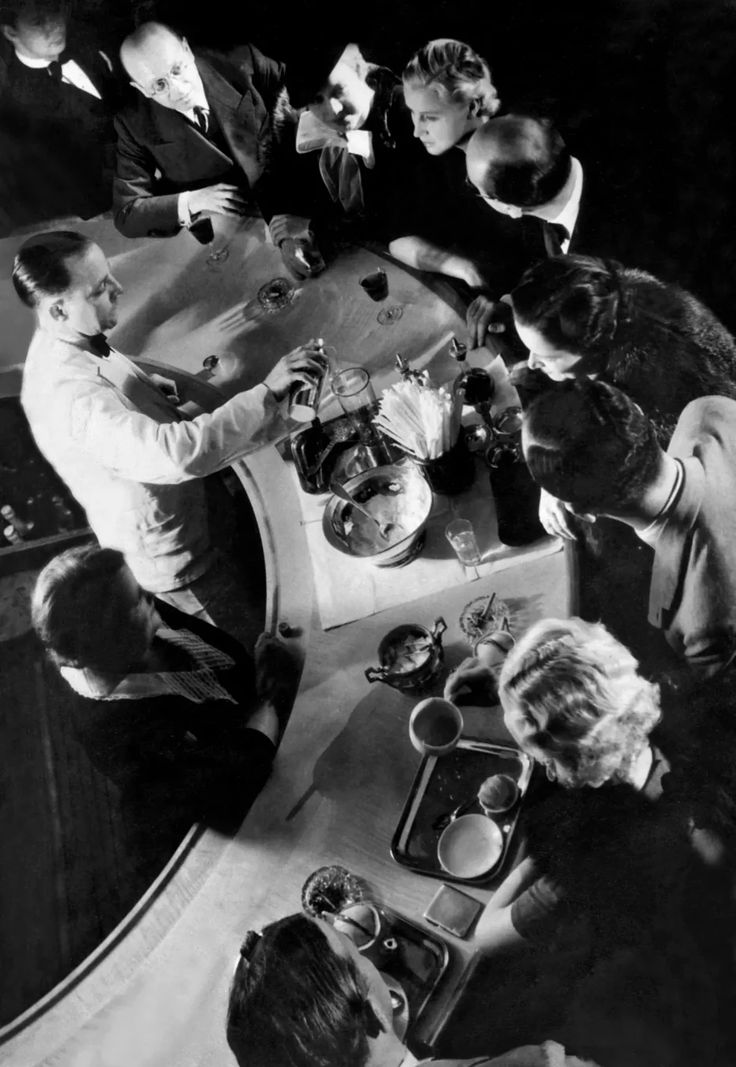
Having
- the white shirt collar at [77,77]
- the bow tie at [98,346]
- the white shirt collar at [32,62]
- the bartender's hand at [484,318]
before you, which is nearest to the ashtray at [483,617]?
the bartender's hand at [484,318]

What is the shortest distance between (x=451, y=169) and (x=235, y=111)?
3.38ft

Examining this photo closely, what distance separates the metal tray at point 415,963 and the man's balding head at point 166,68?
3234 mm

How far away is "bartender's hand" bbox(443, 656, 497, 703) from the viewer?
2.34m

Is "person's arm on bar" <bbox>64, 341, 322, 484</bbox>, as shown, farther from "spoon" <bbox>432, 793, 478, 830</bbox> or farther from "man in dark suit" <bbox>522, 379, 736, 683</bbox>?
"spoon" <bbox>432, 793, 478, 830</bbox>

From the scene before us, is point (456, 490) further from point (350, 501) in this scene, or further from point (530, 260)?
point (530, 260)

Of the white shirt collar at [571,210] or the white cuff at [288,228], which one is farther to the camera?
the white cuff at [288,228]

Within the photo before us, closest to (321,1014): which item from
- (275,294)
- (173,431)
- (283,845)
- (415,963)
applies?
(415,963)

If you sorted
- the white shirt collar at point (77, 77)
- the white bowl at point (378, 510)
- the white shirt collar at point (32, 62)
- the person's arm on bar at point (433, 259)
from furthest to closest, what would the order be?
the white shirt collar at point (32, 62)
the white shirt collar at point (77, 77)
the person's arm on bar at point (433, 259)
the white bowl at point (378, 510)

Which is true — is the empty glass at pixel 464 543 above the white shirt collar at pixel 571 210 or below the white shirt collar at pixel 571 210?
below

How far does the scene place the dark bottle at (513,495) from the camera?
2561 millimetres

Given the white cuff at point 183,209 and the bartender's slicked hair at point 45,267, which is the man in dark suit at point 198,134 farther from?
the bartender's slicked hair at point 45,267

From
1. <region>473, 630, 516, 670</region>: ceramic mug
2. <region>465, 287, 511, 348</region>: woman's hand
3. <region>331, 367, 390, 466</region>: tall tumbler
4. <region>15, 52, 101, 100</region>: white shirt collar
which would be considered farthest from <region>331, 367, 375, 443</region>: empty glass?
<region>15, 52, 101, 100</region>: white shirt collar

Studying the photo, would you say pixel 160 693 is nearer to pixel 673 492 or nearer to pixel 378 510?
pixel 378 510

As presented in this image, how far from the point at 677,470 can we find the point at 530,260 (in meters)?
1.07
